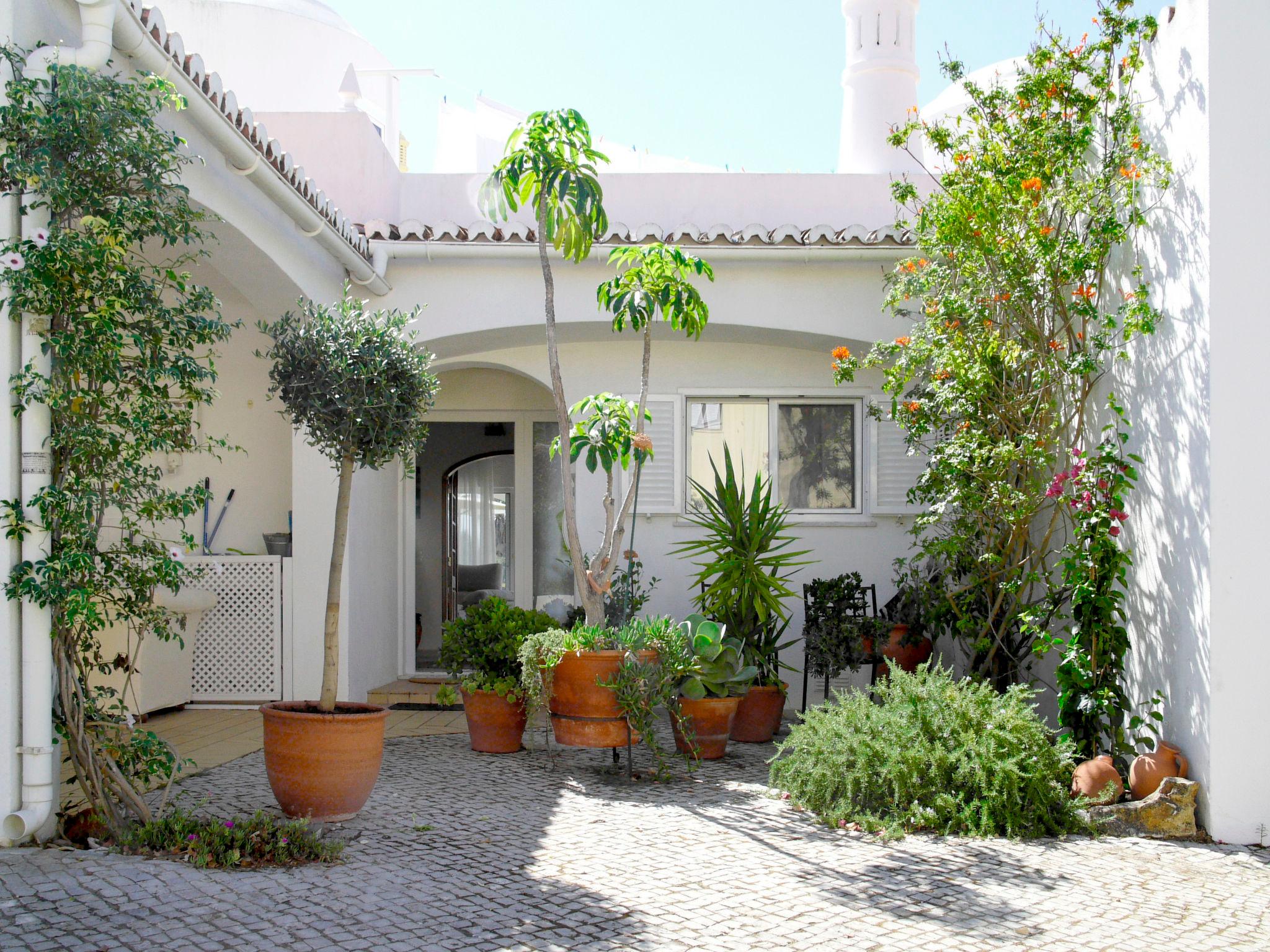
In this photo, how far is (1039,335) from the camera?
586 cm

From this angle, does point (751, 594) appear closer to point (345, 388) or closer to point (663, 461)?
point (663, 461)

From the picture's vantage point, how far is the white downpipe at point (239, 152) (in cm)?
431

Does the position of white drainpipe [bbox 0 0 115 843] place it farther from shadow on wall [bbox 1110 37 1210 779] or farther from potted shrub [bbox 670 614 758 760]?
shadow on wall [bbox 1110 37 1210 779]

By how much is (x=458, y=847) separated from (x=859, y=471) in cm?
505

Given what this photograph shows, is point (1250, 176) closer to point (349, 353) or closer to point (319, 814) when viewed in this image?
point (349, 353)

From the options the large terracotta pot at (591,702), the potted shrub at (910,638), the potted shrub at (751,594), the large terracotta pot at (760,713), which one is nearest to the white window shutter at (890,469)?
the potted shrub at (910,638)

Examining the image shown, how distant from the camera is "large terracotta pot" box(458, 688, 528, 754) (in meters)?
6.42

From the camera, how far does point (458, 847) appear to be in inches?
177

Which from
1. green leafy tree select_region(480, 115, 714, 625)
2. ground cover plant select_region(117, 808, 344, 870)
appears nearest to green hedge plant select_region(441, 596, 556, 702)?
green leafy tree select_region(480, 115, 714, 625)

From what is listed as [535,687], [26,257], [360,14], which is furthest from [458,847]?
[360,14]

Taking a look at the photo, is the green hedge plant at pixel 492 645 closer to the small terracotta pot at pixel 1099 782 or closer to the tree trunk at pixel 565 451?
the tree trunk at pixel 565 451

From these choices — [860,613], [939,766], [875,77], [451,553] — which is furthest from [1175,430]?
[875,77]

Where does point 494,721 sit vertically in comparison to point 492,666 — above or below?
below

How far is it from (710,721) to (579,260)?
275 centimetres
